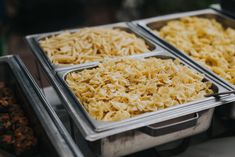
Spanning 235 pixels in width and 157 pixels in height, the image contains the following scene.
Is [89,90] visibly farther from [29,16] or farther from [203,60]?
[29,16]

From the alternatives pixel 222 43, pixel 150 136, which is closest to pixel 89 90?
pixel 150 136

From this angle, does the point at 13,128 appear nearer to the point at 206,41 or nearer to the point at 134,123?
the point at 134,123

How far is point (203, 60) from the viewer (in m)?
1.96

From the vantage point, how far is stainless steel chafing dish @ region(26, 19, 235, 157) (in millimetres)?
1292

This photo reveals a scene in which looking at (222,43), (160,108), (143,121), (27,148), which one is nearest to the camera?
(143,121)

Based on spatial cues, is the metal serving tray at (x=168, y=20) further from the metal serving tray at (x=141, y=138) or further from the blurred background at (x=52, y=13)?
the blurred background at (x=52, y=13)

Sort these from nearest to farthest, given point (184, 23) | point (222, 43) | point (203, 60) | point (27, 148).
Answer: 1. point (27, 148)
2. point (203, 60)
3. point (222, 43)
4. point (184, 23)

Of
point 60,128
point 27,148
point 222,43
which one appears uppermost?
point 222,43

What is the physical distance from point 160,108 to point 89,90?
38 cm

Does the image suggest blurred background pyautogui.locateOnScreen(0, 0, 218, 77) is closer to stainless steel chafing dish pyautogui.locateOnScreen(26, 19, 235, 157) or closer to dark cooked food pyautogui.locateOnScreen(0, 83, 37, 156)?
dark cooked food pyautogui.locateOnScreen(0, 83, 37, 156)

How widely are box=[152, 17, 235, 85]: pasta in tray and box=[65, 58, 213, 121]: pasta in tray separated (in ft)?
0.82

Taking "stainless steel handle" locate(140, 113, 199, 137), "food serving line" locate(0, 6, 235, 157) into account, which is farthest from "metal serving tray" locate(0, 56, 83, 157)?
"stainless steel handle" locate(140, 113, 199, 137)

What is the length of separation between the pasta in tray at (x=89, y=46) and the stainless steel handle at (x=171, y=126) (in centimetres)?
69

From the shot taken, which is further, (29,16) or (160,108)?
(29,16)
